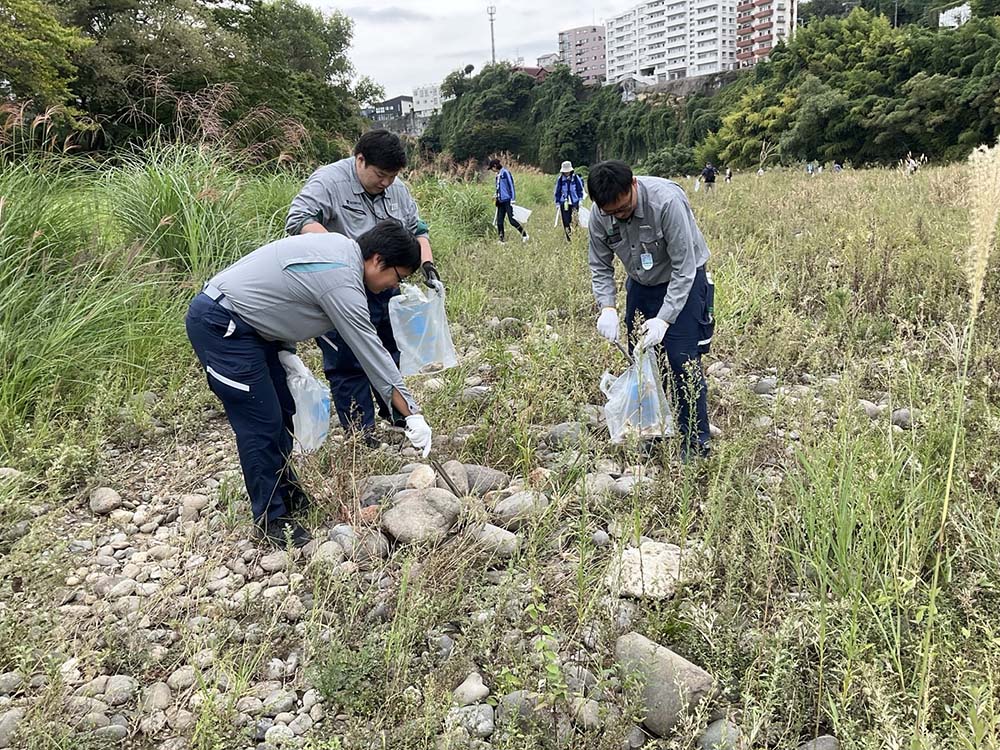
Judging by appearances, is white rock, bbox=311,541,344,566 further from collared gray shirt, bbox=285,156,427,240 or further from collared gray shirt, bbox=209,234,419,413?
collared gray shirt, bbox=285,156,427,240

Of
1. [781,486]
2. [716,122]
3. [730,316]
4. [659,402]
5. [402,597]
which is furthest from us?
[716,122]

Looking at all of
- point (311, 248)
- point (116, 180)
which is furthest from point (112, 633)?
point (116, 180)

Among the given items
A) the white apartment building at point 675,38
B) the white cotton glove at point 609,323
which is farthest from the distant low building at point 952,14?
the white cotton glove at point 609,323

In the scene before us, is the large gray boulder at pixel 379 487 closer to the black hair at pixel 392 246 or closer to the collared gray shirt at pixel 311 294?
the collared gray shirt at pixel 311 294

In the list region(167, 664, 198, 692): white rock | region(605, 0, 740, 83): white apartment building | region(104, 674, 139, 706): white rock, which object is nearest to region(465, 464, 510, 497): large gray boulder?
region(167, 664, 198, 692): white rock

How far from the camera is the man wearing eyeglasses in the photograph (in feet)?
8.95

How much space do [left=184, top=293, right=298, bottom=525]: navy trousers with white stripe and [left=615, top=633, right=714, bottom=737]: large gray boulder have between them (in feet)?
4.87

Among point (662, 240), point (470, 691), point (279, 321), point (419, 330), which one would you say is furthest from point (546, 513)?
point (419, 330)

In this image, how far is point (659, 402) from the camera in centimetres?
286

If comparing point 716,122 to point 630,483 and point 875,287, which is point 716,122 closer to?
point 875,287

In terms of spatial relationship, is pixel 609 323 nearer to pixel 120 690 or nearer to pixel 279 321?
pixel 279 321

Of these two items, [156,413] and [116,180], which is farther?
[116,180]

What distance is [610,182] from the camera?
8.75 feet

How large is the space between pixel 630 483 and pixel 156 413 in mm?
2459
